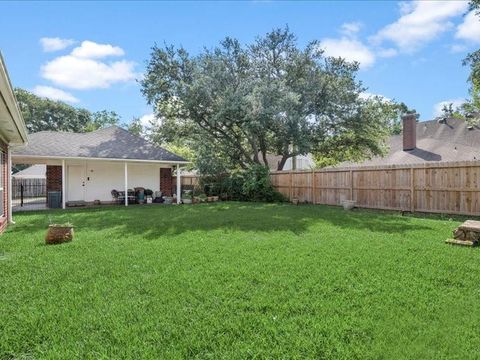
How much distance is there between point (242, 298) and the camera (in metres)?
3.84

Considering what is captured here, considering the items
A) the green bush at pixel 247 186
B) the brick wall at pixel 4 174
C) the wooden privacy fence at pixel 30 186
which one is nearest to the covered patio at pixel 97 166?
the green bush at pixel 247 186

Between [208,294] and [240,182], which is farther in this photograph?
[240,182]

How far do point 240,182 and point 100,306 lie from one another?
14560mm

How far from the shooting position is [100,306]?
3.66m

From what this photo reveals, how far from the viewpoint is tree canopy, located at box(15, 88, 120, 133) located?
142 ft

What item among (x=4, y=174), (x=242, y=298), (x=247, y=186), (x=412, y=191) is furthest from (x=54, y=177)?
(x=242, y=298)

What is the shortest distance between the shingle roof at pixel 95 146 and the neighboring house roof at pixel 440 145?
46.7 ft

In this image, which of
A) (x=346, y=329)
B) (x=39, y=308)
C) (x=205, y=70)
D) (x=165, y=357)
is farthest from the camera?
(x=205, y=70)

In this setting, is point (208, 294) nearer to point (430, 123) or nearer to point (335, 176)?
point (335, 176)

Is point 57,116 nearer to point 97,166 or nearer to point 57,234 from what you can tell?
point 97,166

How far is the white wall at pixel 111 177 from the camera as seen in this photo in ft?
58.2

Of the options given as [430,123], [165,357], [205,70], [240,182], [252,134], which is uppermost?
[205,70]

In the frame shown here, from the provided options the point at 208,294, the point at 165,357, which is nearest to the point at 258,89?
the point at 208,294

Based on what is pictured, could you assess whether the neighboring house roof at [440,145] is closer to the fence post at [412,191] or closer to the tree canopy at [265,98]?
the tree canopy at [265,98]
